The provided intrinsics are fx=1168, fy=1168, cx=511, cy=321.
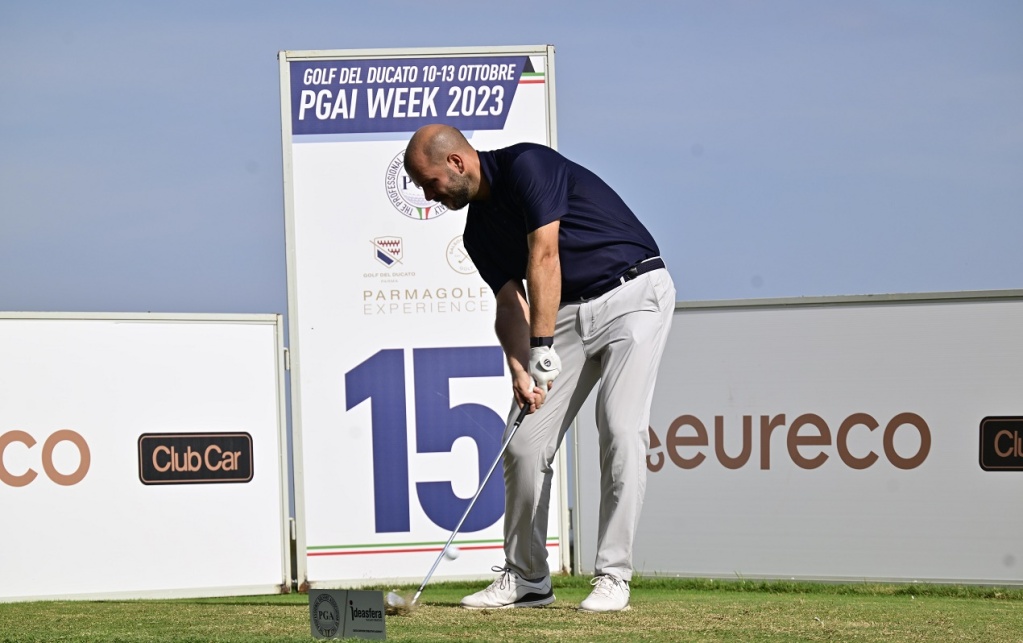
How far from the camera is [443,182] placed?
357 cm

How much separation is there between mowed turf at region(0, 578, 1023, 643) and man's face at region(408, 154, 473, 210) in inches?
49.7

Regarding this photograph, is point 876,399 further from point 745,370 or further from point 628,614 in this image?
point 628,614

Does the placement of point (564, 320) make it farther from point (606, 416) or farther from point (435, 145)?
point (435, 145)

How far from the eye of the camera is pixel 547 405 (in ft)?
12.1

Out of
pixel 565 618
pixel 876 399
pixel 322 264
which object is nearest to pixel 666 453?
pixel 876 399

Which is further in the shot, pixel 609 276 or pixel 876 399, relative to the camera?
pixel 876 399

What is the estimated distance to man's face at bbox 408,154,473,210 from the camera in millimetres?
3551

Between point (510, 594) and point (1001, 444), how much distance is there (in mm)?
3123

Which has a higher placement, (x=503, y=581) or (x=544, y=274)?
(x=544, y=274)

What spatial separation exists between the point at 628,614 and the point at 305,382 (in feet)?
10.7

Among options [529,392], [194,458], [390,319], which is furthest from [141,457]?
[529,392]

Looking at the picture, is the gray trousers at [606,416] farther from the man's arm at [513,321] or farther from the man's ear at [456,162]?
the man's ear at [456,162]

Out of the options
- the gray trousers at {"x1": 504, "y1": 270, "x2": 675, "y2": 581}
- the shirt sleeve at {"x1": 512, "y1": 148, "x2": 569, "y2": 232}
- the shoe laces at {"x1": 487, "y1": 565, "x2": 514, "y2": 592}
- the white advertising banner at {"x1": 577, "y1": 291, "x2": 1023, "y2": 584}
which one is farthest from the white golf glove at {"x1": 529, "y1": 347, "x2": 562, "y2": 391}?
the white advertising banner at {"x1": 577, "y1": 291, "x2": 1023, "y2": 584}

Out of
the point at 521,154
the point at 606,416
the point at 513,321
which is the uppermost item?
the point at 521,154
